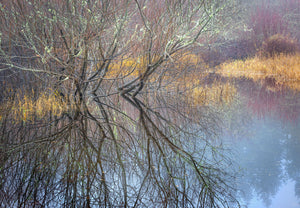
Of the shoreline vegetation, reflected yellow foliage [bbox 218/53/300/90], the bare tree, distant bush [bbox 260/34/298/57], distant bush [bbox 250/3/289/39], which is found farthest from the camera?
distant bush [bbox 250/3/289/39]

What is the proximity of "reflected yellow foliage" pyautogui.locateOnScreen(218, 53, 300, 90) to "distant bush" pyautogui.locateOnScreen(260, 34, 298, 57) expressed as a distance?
38 cm

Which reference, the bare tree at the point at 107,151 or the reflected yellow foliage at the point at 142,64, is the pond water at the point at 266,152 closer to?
the bare tree at the point at 107,151

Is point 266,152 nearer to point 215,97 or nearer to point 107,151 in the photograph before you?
point 107,151

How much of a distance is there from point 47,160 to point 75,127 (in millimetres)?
1338

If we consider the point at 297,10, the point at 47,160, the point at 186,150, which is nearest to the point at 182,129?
the point at 186,150

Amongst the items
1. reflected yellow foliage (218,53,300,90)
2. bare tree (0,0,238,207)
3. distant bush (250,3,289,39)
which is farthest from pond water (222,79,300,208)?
distant bush (250,3,289,39)

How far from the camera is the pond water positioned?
89.4 inches

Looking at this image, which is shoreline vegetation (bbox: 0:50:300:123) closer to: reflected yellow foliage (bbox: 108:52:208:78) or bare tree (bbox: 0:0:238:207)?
reflected yellow foliage (bbox: 108:52:208:78)

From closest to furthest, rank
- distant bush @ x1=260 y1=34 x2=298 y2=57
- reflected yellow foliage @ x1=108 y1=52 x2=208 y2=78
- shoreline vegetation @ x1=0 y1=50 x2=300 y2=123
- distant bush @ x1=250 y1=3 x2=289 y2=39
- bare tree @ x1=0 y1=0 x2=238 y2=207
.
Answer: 1. bare tree @ x1=0 y1=0 x2=238 y2=207
2. shoreline vegetation @ x1=0 y1=50 x2=300 y2=123
3. reflected yellow foliage @ x1=108 y1=52 x2=208 y2=78
4. distant bush @ x1=260 y1=34 x2=298 y2=57
5. distant bush @ x1=250 y1=3 x2=289 y2=39

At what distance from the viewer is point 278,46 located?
14.2 meters

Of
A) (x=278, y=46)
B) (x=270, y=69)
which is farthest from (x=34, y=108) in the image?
(x=278, y=46)

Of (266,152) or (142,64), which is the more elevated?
(142,64)

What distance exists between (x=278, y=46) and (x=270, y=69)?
1531mm

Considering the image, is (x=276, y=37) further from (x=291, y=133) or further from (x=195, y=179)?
(x=195, y=179)
